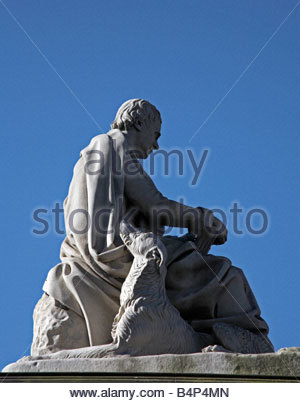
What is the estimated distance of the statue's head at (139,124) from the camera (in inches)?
425

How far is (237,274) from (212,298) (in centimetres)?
39

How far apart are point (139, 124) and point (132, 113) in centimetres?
14

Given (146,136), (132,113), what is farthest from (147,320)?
(132,113)

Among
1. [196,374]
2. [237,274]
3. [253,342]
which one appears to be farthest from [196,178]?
[196,374]

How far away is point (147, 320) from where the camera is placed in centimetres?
922

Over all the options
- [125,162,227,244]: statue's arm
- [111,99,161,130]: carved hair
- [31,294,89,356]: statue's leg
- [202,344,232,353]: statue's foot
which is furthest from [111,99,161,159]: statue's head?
[202,344,232,353]: statue's foot

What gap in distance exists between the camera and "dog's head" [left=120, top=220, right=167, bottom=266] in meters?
9.51

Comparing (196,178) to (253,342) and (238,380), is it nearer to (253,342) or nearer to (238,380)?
(253,342)

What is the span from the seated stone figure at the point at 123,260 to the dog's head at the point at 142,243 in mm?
152

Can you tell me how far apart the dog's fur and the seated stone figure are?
266 mm

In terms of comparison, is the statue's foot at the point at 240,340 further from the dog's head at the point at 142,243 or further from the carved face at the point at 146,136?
the carved face at the point at 146,136

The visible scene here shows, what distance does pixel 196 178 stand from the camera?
12.0m

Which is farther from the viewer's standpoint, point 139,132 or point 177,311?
point 139,132
